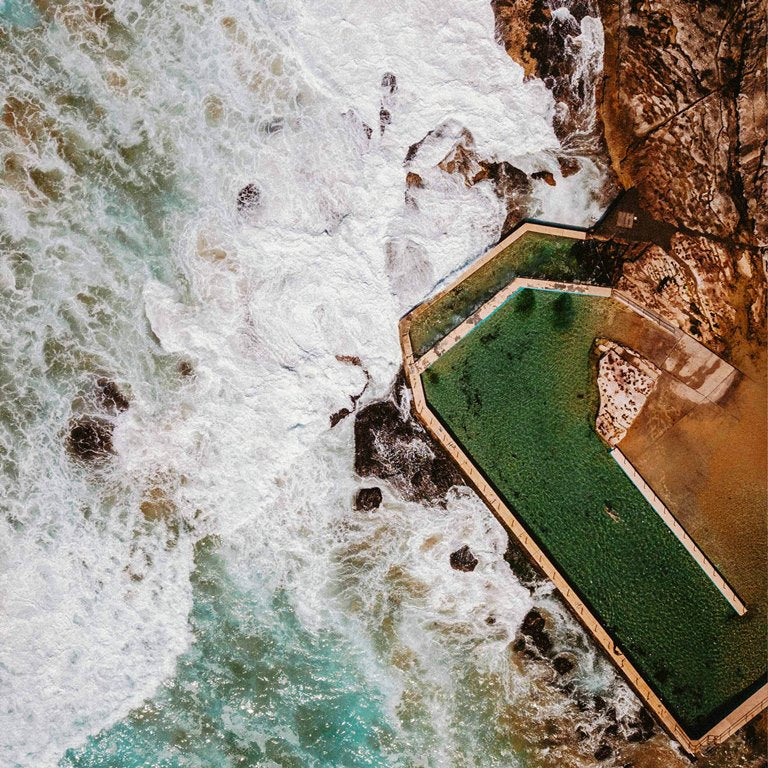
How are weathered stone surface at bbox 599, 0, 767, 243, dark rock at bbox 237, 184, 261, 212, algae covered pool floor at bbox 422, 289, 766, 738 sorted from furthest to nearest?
algae covered pool floor at bbox 422, 289, 766, 738
dark rock at bbox 237, 184, 261, 212
weathered stone surface at bbox 599, 0, 767, 243

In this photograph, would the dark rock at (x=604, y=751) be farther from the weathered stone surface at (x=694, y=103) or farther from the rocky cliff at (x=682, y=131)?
the weathered stone surface at (x=694, y=103)

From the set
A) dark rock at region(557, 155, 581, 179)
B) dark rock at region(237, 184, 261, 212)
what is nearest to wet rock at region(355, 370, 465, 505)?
dark rock at region(237, 184, 261, 212)

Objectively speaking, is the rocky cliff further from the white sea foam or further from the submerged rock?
the submerged rock

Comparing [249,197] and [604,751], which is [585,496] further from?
[249,197]

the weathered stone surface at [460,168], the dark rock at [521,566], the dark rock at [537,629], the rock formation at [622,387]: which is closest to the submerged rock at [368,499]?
the dark rock at [521,566]

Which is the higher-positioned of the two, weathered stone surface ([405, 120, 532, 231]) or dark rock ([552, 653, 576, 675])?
weathered stone surface ([405, 120, 532, 231])
